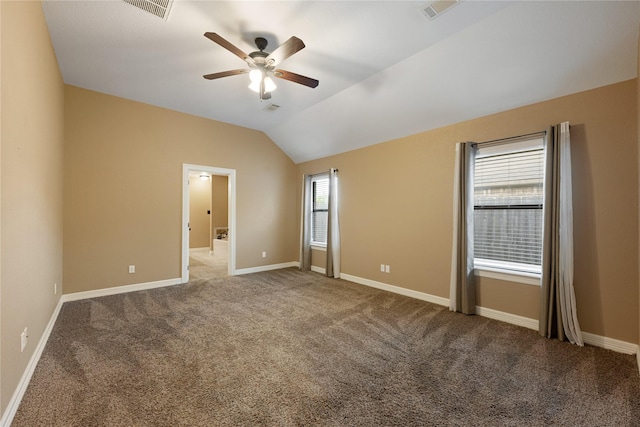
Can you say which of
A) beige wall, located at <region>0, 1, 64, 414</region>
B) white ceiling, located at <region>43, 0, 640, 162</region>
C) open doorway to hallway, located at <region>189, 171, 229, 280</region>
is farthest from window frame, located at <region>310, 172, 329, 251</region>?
beige wall, located at <region>0, 1, 64, 414</region>

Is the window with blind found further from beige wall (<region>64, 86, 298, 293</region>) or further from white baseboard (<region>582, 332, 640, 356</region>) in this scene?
beige wall (<region>64, 86, 298, 293</region>)

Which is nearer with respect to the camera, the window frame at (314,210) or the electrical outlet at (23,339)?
the electrical outlet at (23,339)

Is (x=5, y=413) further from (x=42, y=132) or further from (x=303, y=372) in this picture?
(x=42, y=132)

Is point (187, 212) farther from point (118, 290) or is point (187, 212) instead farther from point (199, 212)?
point (199, 212)

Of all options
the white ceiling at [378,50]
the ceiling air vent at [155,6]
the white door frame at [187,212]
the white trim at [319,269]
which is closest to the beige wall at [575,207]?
the white ceiling at [378,50]

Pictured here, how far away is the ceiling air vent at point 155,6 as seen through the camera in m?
2.31

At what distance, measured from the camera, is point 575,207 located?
2.79 metres

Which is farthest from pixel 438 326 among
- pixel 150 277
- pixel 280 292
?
pixel 150 277

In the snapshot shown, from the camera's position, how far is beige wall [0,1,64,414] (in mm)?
1672

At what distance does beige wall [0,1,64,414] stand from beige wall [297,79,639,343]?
4.22m

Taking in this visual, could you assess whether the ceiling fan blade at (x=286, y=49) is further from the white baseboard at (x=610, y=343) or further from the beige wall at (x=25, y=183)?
the white baseboard at (x=610, y=343)

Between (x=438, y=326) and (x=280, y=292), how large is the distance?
2.41 meters

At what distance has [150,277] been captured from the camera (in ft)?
14.9

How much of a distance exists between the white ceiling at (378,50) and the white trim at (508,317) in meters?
2.51
